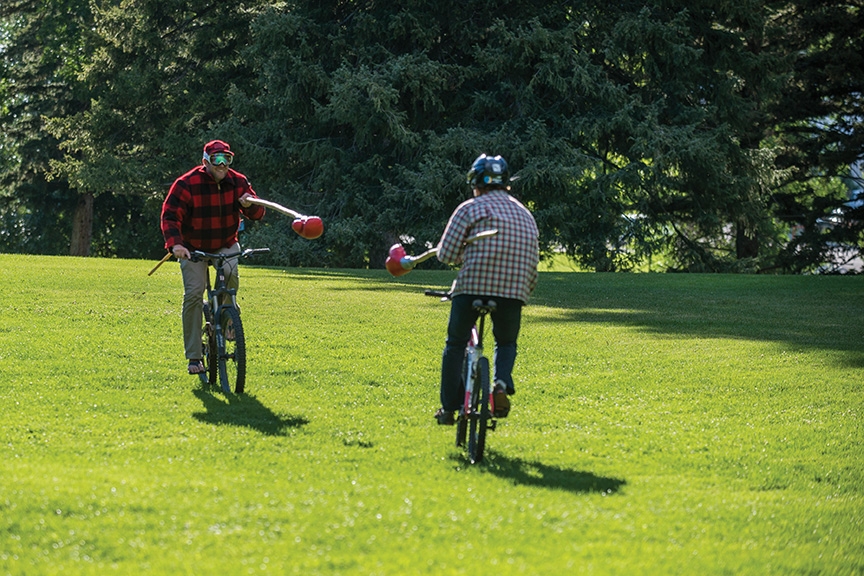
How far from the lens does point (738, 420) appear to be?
32.0ft

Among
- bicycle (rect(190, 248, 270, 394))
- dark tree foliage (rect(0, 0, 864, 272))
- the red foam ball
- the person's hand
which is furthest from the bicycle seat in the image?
dark tree foliage (rect(0, 0, 864, 272))

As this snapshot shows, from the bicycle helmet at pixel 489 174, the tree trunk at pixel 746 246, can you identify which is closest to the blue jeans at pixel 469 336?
the bicycle helmet at pixel 489 174

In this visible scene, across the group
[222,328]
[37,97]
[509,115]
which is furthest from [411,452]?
[37,97]

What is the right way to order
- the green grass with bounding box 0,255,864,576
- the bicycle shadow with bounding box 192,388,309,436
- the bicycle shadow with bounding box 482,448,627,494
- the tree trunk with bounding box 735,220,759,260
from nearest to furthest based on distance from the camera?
the green grass with bounding box 0,255,864,576, the bicycle shadow with bounding box 482,448,627,494, the bicycle shadow with bounding box 192,388,309,436, the tree trunk with bounding box 735,220,759,260

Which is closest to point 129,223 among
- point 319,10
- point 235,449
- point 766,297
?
point 319,10

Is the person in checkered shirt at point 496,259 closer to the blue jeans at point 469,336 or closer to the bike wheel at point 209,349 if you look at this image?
the blue jeans at point 469,336

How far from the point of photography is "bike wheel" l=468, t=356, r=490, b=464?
Answer: 24.5 feet

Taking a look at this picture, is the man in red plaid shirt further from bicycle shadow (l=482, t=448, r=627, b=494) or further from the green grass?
bicycle shadow (l=482, t=448, r=627, b=494)

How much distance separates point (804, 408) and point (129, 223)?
41.8 m

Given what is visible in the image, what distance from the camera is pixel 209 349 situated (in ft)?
35.2

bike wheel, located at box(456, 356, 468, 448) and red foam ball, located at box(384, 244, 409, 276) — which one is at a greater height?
red foam ball, located at box(384, 244, 409, 276)

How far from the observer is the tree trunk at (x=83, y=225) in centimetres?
4628

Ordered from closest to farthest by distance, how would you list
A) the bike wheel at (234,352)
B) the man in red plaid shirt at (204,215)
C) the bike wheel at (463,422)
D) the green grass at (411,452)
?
the green grass at (411,452), the bike wheel at (463,422), the bike wheel at (234,352), the man in red plaid shirt at (204,215)

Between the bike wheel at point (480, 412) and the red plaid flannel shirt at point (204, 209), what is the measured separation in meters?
3.41
